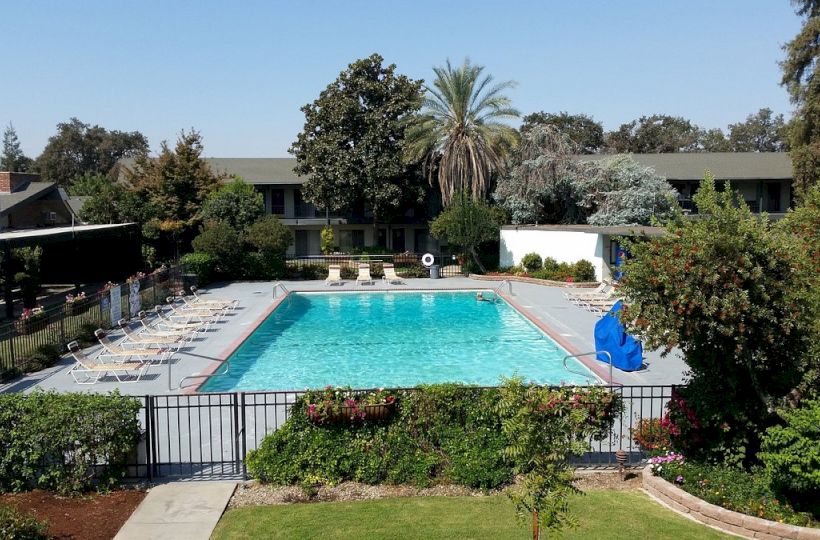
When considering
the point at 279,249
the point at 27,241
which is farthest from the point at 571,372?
the point at 279,249

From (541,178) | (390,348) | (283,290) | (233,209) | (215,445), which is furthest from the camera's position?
(541,178)

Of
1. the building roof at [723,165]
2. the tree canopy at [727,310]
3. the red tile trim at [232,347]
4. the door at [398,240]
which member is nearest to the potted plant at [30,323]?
the red tile trim at [232,347]

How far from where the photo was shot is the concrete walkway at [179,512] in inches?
320

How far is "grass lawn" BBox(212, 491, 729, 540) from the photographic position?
7973 mm

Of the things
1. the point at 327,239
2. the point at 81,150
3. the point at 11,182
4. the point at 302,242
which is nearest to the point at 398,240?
the point at 302,242

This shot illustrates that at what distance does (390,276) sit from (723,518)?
26519 mm

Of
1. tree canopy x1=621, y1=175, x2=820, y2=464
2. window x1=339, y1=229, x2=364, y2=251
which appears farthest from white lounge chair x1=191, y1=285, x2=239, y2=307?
window x1=339, y1=229, x2=364, y2=251

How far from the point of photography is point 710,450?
948cm

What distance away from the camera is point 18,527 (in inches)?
278

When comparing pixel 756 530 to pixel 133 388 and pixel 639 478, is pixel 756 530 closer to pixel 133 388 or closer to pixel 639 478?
pixel 639 478

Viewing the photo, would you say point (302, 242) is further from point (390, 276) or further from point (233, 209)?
point (390, 276)

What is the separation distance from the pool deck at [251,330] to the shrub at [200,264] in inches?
35.2

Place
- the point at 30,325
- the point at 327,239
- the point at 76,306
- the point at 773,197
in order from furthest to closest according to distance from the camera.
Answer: the point at 773,197 < the point at 327,239 < the point at 76,306 < the point at 30,325

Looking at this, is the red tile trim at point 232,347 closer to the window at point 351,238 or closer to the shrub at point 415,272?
the shrub at point 415,272
